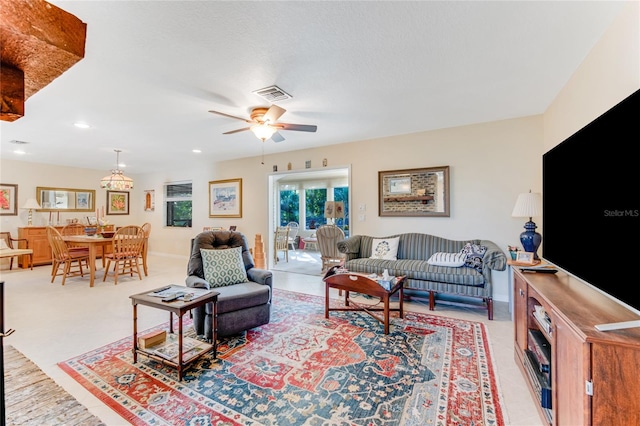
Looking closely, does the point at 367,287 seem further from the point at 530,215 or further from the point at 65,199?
the point at 65,199

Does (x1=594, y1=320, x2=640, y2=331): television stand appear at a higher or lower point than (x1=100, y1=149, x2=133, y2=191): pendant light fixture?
lower

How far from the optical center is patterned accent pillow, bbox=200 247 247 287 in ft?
9.70

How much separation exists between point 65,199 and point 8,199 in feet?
3.20

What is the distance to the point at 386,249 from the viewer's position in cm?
422

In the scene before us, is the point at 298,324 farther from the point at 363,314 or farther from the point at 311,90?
the point at 311,90

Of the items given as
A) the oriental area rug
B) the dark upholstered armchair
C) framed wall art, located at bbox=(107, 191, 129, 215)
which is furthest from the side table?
framed wall art, located at bbox=(107, 191, 129, 215)

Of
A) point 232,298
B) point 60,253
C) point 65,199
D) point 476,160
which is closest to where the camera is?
point 232,298

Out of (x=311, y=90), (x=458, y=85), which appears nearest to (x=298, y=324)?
(x=311, y=90)

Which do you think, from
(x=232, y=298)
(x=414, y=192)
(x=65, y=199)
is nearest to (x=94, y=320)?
(x=232, y=298)

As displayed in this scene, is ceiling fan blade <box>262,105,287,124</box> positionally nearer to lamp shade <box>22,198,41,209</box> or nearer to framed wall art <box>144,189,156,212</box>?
framed wall art <box>144,189,156,212</box>

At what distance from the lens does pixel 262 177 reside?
5.96m

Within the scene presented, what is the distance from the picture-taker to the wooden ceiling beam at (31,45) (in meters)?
0.40

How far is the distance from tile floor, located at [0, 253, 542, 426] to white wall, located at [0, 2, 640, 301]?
1213 millimetres

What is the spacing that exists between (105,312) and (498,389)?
402 centimetres
